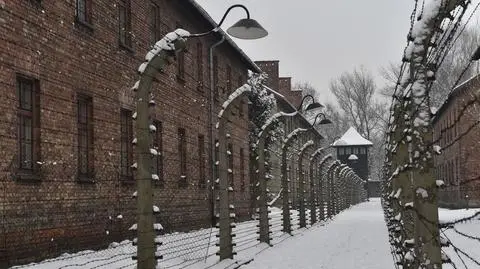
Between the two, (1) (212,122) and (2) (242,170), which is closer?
(1) (212,122)

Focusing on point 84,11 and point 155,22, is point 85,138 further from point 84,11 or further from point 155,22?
point 155,22

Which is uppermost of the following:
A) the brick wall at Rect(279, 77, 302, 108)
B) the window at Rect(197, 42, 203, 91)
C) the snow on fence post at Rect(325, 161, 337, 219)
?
the brick wall at Rect(279, 77, 302, 108)

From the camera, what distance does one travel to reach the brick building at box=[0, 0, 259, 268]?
10273 millimetres

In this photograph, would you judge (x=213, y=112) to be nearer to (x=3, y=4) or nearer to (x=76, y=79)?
(x=76, y=79)

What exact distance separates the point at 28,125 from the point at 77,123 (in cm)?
173

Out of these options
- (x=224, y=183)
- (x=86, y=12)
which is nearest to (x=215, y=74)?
(x=86, y=12)

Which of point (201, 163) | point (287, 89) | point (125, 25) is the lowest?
point (201, 163)

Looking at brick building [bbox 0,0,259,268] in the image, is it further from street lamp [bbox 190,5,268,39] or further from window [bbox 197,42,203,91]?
window [bbox 197,42,203,91]

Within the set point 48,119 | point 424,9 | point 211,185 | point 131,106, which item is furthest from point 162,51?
point 211,185

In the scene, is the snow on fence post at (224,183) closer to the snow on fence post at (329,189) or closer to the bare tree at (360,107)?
the snow on fence post at (329,189)

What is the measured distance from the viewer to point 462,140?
72.4 ft

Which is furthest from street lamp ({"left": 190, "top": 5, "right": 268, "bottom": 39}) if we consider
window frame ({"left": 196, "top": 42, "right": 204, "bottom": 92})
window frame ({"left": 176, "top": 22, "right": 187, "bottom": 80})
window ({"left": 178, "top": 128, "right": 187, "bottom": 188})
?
window frame ({"left": 196, "top": 42, "right": 204, "bottom": 92})

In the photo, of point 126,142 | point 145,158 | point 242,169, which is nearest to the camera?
point 145,158

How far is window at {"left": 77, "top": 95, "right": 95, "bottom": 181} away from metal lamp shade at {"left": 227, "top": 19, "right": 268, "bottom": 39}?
369 centimetres
